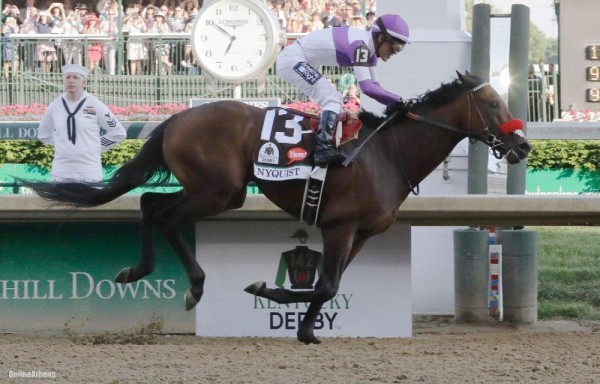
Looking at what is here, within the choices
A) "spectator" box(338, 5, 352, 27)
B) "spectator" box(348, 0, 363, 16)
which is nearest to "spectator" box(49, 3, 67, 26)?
"spectator" box(338, 5, 352, 27)

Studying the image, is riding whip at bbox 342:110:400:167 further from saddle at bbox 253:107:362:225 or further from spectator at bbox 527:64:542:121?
spectator at bbox 527:64:542:121

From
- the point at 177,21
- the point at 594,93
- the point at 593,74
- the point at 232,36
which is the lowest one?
the point at 594,93

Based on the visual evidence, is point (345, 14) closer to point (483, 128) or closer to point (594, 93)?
point (594, 93)

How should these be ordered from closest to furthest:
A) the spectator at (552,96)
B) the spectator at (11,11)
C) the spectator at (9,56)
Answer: the spectator at (552,96) → the spectator at (9,56) → the spectator at (11,11)

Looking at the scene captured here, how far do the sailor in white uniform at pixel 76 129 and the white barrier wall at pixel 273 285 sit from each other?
962mm

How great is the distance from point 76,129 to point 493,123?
2937 mm

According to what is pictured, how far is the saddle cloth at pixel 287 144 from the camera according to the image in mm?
6363

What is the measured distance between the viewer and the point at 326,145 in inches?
248

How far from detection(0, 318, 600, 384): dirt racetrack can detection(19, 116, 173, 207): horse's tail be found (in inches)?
38.8

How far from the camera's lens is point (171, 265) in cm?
794

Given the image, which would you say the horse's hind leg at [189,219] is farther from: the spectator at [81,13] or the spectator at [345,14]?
the spectator at [81,13]

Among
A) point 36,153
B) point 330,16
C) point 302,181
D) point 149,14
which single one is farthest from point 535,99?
point 302,181

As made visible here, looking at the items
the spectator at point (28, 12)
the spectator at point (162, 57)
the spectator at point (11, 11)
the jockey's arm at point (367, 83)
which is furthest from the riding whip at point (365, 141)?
the spectator at point (11, 11)

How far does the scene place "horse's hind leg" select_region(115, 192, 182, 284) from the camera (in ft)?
21.6
